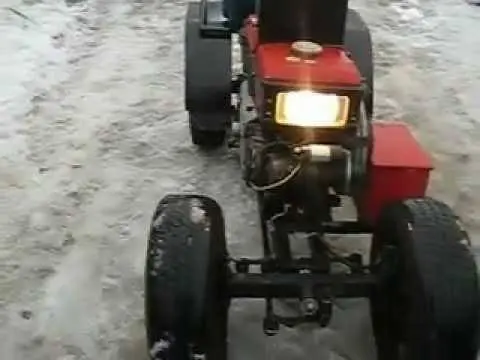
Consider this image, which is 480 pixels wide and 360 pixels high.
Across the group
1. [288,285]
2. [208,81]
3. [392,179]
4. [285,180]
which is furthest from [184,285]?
[208,81]

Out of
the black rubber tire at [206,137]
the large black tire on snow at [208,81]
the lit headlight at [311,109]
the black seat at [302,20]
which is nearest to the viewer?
the lit headlight at [311,109]

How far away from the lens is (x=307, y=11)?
6.71 ft

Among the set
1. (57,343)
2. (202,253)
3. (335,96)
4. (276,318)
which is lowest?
(57,343)

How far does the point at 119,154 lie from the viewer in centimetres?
280

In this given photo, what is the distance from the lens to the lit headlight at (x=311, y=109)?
1815 mm

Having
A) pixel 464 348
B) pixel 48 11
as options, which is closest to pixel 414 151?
pixel 464 348

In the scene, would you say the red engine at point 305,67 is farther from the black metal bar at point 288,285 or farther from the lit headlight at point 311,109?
the black metal bar at point 288,285

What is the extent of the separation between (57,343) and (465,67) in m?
2.18

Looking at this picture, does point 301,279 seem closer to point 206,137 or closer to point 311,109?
point 311,109

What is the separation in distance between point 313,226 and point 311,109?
0.89 feet

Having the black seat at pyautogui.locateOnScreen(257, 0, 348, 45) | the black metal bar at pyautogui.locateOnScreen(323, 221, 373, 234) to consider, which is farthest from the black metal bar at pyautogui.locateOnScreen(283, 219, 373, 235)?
the black seat at pyautogui.locateOnScreen(257, 0, 348, 45)

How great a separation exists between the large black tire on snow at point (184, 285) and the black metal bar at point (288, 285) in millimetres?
33

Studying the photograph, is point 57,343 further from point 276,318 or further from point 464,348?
point 464,348

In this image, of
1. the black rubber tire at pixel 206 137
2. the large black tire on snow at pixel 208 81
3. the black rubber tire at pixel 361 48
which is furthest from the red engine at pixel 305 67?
the black rubber tire at pixel 206 137
